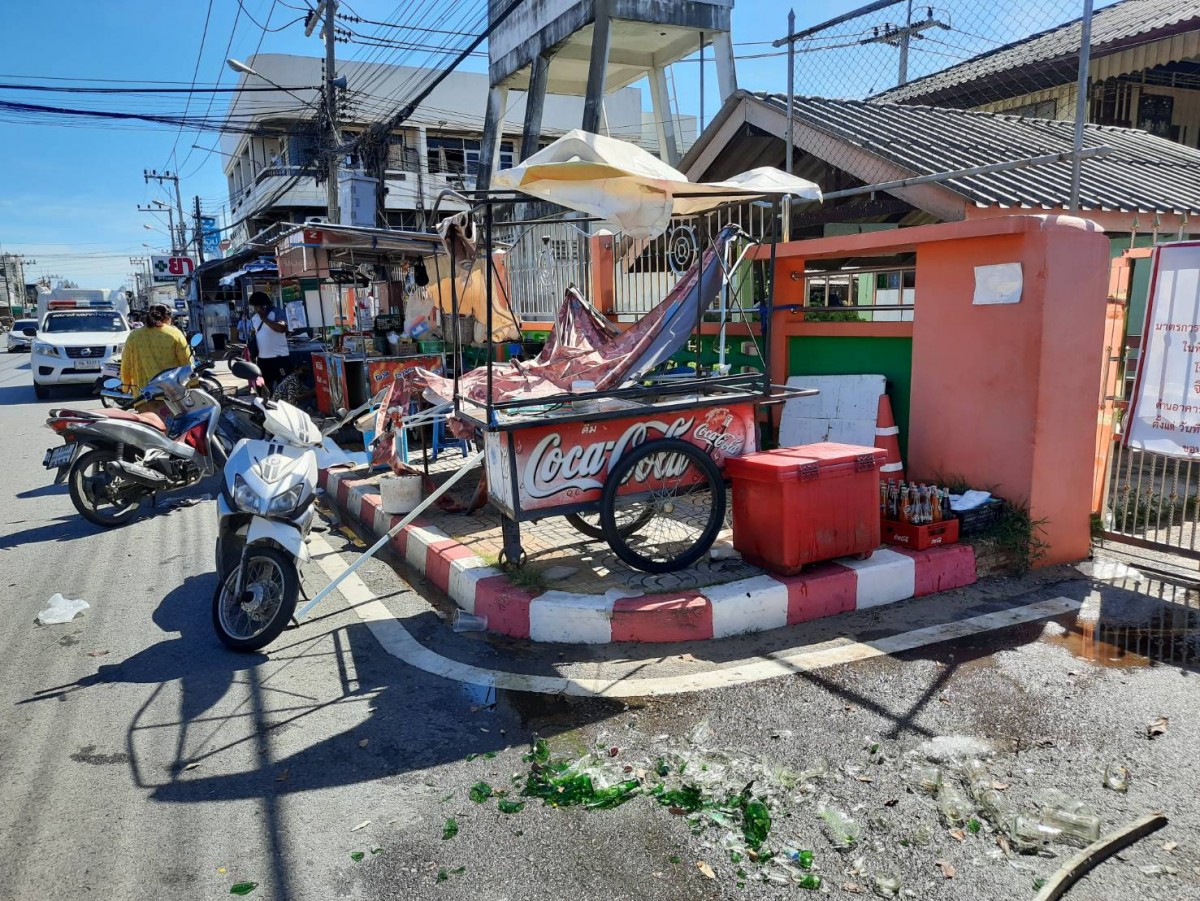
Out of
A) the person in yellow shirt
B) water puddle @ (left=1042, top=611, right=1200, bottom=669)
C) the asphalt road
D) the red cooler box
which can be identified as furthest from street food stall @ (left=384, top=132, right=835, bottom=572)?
the person in yellow shirt

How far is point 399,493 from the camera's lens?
6.36m

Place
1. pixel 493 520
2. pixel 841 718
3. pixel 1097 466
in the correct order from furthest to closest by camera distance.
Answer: pixel 493 520 < pixel 1097 466 < pixel 841 718

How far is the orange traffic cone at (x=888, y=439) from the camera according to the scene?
5582 millimetres

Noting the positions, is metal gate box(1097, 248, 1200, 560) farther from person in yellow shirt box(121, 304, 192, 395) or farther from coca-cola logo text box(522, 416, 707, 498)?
person in yellow shirt box(121, 304, 192, 395)

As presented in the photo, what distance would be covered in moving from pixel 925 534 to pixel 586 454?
2.12 m

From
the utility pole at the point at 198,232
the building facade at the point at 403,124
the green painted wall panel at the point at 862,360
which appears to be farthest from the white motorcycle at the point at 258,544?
the utility pole at the point at 198,232

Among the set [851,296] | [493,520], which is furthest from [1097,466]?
[851,296]

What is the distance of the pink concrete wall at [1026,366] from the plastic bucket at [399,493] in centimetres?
391

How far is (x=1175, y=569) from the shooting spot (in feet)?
16.5

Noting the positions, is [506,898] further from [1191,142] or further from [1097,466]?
[1191,142]

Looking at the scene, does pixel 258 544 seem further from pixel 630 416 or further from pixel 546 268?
pixel 546 268

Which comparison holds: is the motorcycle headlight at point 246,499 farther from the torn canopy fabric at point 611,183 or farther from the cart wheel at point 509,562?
the torn canopy fabric at point 611,183

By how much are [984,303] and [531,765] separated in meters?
3.95

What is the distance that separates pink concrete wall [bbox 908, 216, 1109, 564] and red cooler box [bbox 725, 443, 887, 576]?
1.03m
